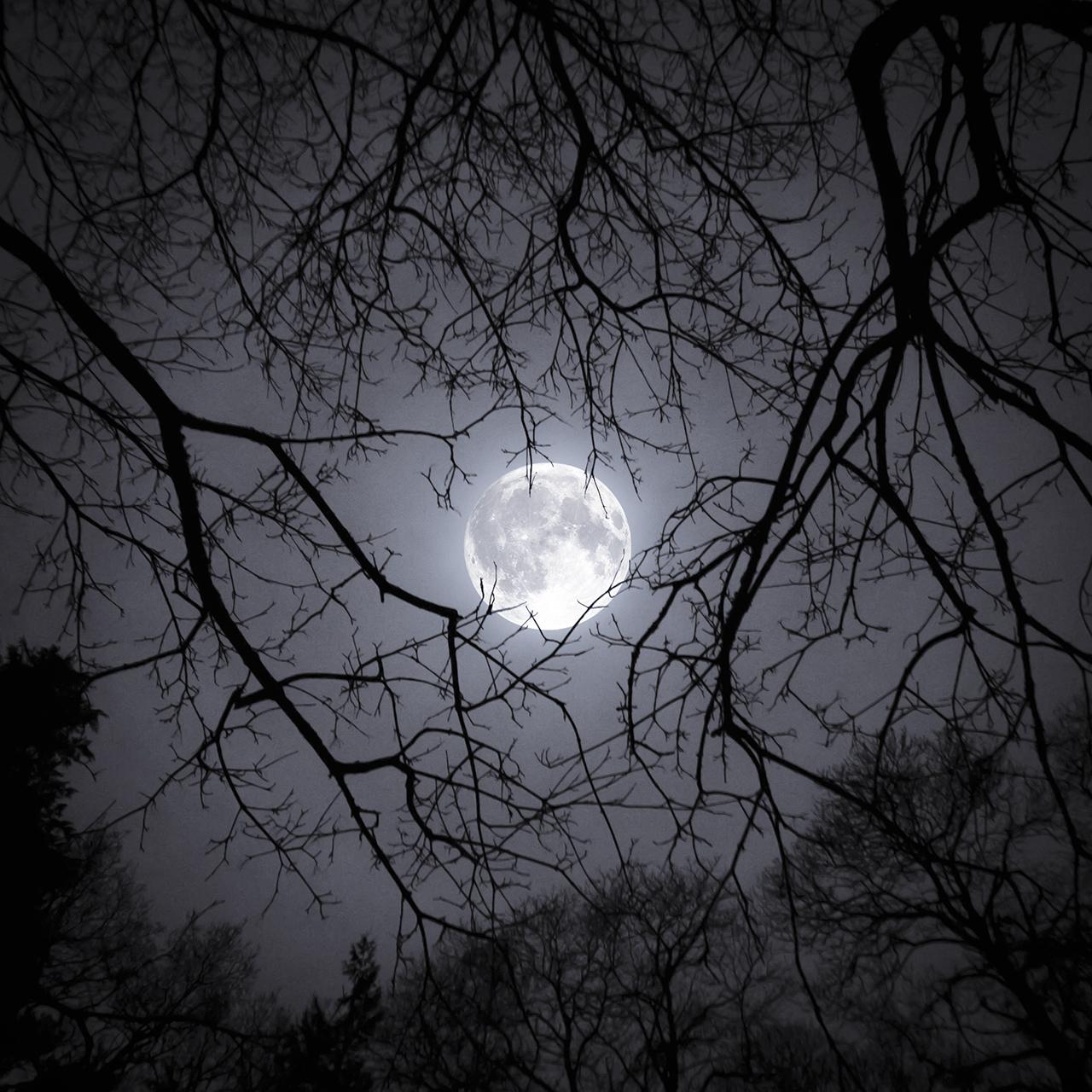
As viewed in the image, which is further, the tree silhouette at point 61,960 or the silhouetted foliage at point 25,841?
the silhouetted foliage at point 25,841

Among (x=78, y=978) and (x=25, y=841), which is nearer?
(x=78, y=978)

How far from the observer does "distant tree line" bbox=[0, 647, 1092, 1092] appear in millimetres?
2648

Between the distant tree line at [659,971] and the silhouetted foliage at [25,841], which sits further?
the silhouetted foliage at [25,841]

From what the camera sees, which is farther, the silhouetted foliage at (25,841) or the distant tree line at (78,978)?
the silhouetted foliage at (25,841)

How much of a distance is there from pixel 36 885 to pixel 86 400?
7.86 m

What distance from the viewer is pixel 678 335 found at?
9.70 feet

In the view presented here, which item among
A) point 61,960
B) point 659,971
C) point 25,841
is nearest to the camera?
point 659,971

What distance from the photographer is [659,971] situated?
257 cm

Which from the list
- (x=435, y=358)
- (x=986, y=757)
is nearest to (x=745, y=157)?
(x=435, y=358)

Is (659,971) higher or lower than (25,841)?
lower

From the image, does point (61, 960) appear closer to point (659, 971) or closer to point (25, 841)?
point (25, 841)

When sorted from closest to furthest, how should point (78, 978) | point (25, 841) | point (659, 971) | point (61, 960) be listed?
1. point (659, 971)
2. point (78, 978)
3. point (25, 841)
4. point (61, 960)

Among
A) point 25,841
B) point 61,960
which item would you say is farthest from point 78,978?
point 61,960

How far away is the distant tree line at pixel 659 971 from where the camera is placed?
8.69ft
